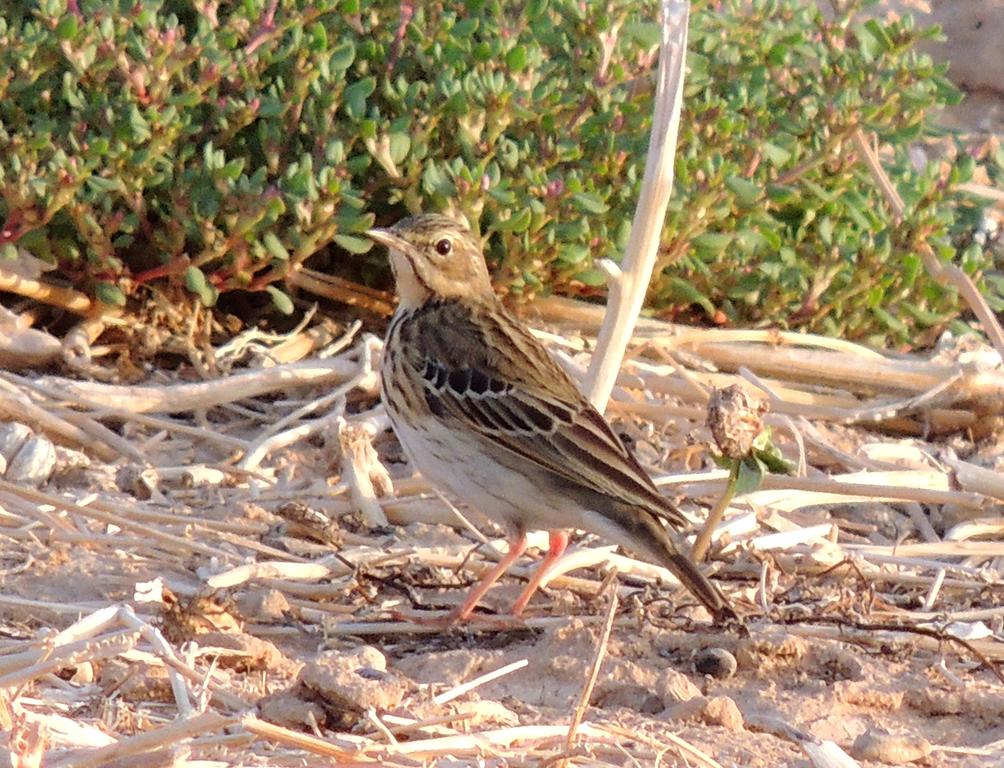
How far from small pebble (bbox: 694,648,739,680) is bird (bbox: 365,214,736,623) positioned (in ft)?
0.80

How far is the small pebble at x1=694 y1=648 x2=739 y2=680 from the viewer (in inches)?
169

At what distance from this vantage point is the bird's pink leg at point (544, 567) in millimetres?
4773

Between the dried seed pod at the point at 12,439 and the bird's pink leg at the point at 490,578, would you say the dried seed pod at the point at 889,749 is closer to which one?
the bird's pink leg at the point at 490,578

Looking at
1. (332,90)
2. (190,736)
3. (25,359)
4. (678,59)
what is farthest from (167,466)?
(190,736)

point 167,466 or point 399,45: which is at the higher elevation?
point 399,45

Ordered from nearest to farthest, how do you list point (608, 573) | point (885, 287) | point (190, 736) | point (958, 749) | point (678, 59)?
point (190, 736) < point (958, 749) < point (608, 573) < point (678, 59) < point (885, 287)

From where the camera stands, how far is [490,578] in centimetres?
484

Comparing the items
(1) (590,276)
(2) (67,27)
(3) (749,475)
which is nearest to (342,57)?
(2) (67,27)

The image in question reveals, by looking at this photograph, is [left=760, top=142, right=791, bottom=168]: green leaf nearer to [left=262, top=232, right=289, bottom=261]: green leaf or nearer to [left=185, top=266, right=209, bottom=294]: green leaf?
[left=262, top=232, right=289, bottom=261]: green leaf

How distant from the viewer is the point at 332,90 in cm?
621

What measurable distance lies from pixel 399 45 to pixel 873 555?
101 inches

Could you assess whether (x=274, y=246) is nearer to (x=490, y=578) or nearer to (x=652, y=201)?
(x=652, y=201)

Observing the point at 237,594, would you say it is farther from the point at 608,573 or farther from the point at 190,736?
the point at 190,736

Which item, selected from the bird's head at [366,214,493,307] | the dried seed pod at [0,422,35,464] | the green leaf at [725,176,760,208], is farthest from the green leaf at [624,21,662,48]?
the dried seed pod at [0,422,35,464]
